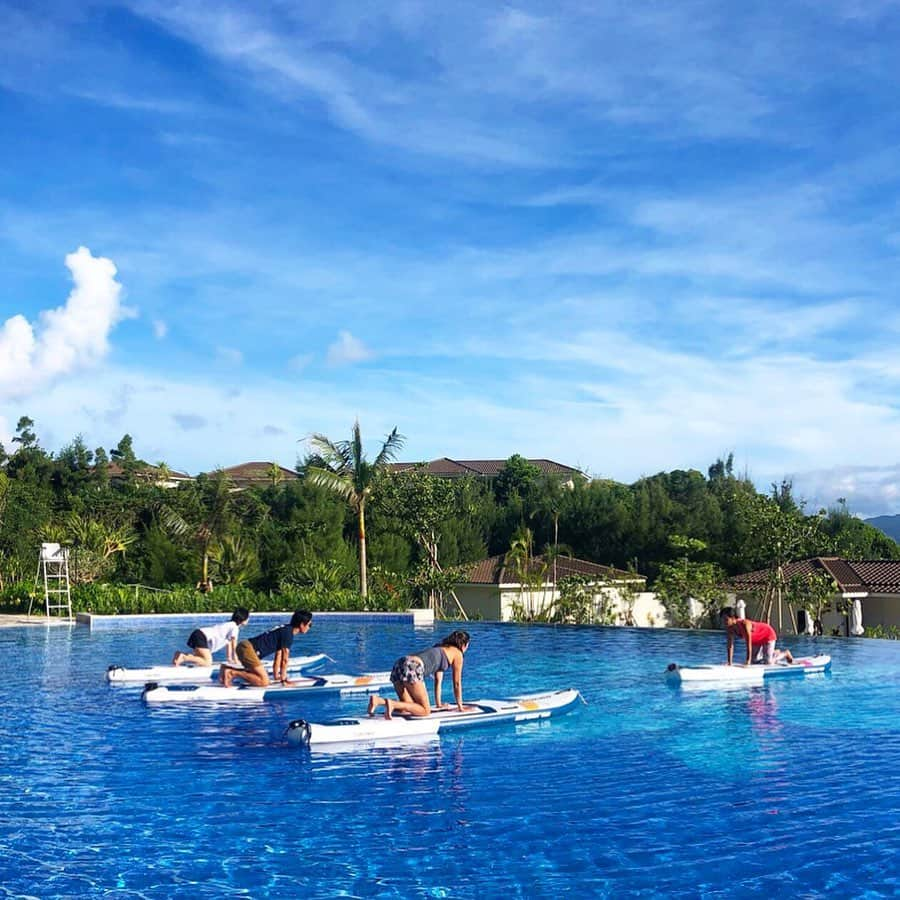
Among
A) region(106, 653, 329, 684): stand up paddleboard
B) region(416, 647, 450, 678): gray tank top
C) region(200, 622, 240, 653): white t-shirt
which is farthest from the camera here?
region(106, 653, 329, 684): stand up paddleboard

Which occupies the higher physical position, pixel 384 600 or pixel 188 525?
pixel 188 525

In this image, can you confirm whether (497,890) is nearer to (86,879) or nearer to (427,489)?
(86,879)

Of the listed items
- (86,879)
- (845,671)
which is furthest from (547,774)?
(845,671)

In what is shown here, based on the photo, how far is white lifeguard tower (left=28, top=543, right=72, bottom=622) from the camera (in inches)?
1067

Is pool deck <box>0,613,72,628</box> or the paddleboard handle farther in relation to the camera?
pool deck <box>0,613,72,628</box>

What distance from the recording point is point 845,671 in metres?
20.0

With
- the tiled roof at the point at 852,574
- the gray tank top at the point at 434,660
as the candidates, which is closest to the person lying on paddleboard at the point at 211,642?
the gray tank top at the point at 434,660

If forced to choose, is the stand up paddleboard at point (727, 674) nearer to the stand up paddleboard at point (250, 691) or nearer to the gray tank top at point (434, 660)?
the stand up paddleboard at point (250, 691)

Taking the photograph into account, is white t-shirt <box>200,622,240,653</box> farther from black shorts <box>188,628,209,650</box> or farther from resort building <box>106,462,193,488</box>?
resort building <box>106,462,193,488</box>

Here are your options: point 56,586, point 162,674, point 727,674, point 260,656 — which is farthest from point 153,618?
point 727,674

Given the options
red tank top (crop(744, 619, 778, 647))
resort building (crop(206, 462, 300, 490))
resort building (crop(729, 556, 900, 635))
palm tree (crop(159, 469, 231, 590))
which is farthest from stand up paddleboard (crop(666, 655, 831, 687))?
resort building (crop(206, 462, 300, 490))

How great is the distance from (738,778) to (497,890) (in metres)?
4.33

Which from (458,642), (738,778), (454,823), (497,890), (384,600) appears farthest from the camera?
(384,600)

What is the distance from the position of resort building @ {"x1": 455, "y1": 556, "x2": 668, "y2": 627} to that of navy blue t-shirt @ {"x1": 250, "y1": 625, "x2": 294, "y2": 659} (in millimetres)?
15545
